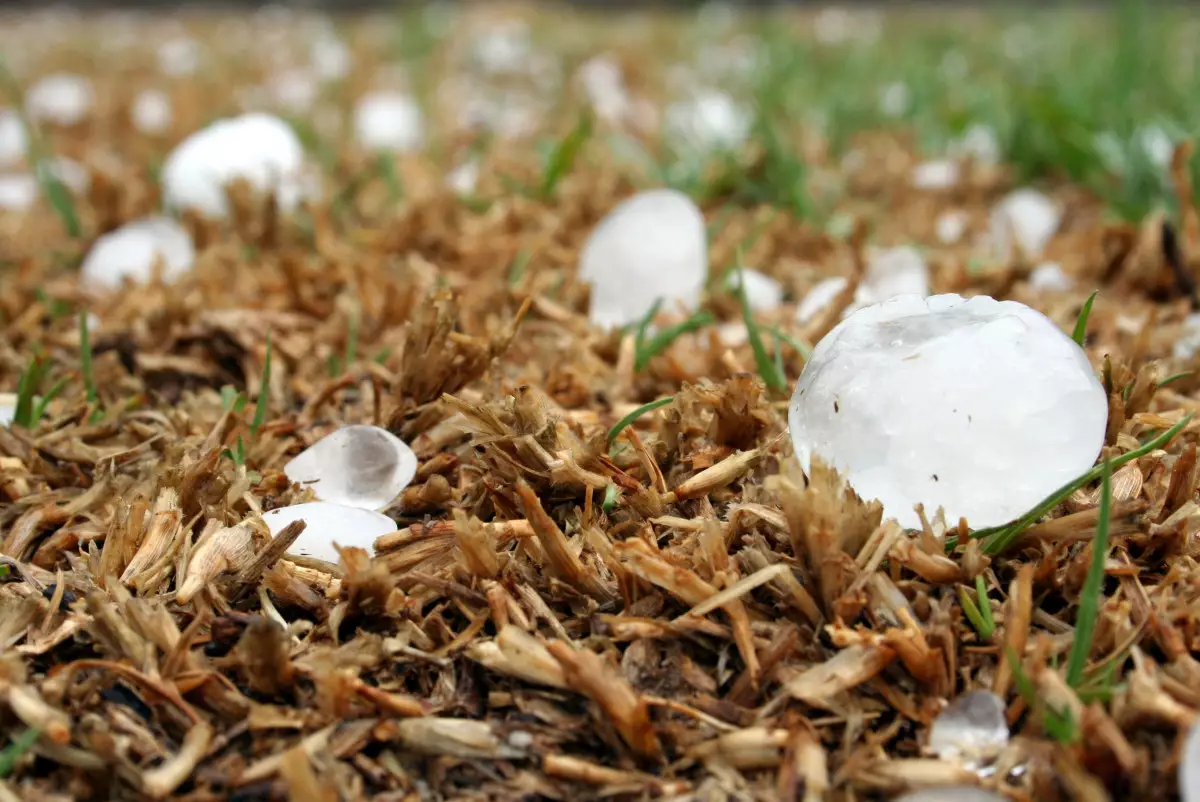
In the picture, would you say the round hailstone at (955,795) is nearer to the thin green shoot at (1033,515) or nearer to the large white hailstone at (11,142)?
the thin green shoot at (1033,515)

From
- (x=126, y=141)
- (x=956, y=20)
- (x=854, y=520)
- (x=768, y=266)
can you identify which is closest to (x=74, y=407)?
(x=854, y=520)

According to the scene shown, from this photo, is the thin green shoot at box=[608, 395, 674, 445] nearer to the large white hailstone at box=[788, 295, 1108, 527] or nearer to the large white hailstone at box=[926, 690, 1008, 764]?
the large white hailstone at box=[788, 295, 1108, 527]

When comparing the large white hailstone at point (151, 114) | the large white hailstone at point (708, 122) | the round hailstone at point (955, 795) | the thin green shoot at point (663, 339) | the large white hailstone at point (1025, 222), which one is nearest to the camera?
the round hailstone at point (955, 795)

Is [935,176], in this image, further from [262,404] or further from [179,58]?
[179,58]

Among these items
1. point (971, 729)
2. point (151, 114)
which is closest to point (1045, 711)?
point (971, 729)

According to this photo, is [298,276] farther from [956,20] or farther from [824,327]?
[956,20]

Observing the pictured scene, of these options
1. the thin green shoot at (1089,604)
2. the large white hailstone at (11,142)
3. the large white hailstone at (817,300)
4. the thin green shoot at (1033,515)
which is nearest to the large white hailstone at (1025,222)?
the large white hailstone at (817,300)

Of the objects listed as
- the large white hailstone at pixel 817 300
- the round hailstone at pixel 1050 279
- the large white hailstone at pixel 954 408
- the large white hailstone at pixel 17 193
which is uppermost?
the large white hailstone at pixel 954 408

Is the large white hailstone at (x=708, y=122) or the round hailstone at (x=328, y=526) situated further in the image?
the large white hailstone at (x=708, y=122)
